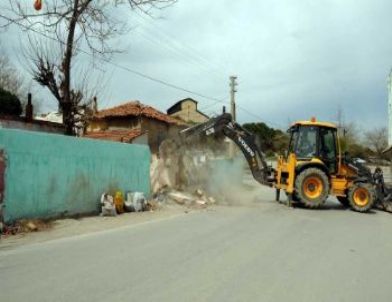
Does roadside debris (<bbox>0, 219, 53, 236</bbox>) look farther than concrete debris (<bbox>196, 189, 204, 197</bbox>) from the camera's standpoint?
No

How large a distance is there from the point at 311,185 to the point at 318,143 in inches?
64.4

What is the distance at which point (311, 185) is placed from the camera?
19828mm

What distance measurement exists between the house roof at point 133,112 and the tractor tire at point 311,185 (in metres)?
20.5

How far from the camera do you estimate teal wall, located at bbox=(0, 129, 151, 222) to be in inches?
515

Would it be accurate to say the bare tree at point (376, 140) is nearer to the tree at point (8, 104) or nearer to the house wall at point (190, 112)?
the house wall at point (190, 112)

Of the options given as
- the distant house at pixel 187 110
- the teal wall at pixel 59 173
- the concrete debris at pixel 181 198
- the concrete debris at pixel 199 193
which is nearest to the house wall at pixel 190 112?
the distant house at pixel 187 110

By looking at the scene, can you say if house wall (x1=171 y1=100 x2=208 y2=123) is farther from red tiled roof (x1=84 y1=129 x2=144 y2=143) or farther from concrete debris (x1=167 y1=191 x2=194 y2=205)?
concrete debris (x1=167 y1=191 x2=194 y2=205)

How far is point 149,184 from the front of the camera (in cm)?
2011

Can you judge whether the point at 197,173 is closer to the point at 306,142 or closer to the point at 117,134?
the point at 306,142

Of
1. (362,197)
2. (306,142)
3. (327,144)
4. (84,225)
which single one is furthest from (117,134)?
(84,225)

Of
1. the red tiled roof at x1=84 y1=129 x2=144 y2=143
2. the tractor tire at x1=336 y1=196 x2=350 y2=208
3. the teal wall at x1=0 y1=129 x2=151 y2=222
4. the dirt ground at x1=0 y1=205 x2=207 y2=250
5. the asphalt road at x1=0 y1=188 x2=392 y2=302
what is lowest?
the asphalt road at x1=0 y1=188 x2=392 y2=302

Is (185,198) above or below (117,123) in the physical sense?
below

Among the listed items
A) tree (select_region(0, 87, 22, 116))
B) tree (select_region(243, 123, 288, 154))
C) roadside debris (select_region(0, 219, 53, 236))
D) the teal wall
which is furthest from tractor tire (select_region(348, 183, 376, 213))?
tree (select_region(243, 123, 288, 154))

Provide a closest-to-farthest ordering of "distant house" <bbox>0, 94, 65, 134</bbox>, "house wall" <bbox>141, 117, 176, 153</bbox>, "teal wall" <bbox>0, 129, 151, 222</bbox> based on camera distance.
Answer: "teal wall" <bbox>0, 129, 151, 222</bbox>, "distant house" <bbox>0, 94, 65, 134</bbox>, "house wall" <bbox>141, 117, 176, 153</bbox>
